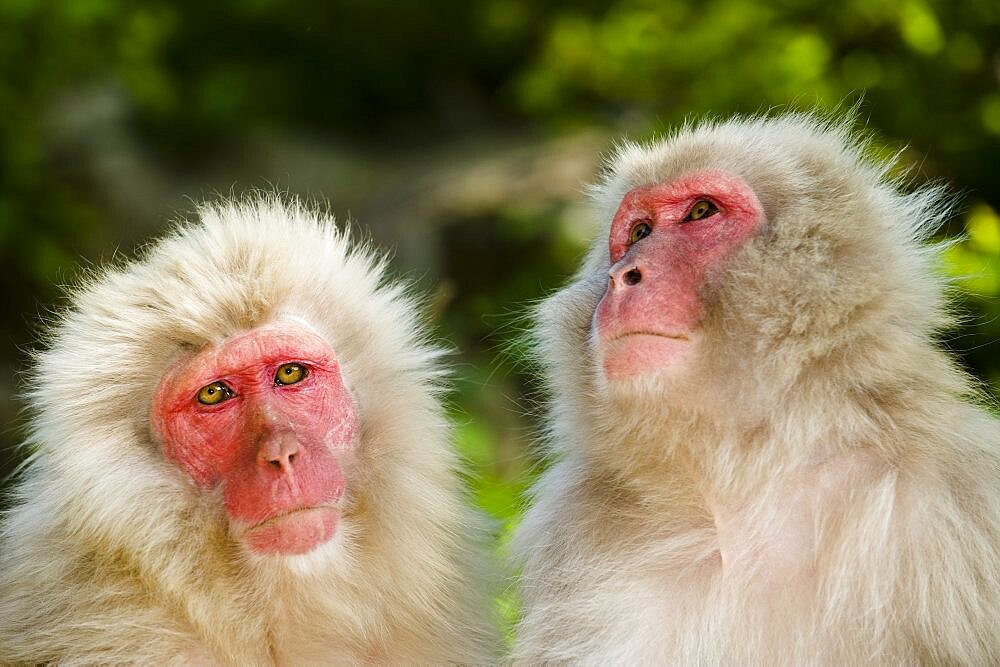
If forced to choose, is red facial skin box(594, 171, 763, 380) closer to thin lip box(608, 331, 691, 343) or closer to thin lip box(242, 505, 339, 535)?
thin lip box(608, 331, 691, 343)

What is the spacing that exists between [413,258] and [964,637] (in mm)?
6844

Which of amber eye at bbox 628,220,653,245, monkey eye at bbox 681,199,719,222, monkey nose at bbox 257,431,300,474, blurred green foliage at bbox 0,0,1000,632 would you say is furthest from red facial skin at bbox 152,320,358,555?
monkey eye at bbox 681,199,719,222

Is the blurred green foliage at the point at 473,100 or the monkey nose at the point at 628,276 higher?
the blurred green foliage at the point at 473,100

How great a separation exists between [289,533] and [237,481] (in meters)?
0.20

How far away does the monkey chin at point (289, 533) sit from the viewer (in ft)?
10.5

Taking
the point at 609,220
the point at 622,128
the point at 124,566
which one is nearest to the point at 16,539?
the point at 124,566

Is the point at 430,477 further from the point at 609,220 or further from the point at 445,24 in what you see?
the point at 445,24

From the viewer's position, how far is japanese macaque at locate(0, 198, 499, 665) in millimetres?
3246

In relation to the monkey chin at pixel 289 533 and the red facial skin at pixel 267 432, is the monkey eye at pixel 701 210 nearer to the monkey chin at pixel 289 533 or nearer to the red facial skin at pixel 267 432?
the red facial skin at pixel 267 432

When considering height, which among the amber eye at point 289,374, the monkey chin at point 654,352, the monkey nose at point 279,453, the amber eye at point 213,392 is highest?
the amber eye at point 289,374

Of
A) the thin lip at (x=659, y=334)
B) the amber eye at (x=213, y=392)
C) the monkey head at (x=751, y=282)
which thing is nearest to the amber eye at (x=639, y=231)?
the monkey head at (x=751, y=282)

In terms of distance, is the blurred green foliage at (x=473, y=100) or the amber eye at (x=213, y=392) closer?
the amber eye at (x=213, y=392)

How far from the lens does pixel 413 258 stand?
9.33 meters

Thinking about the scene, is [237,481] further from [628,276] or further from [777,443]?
[777,443]
